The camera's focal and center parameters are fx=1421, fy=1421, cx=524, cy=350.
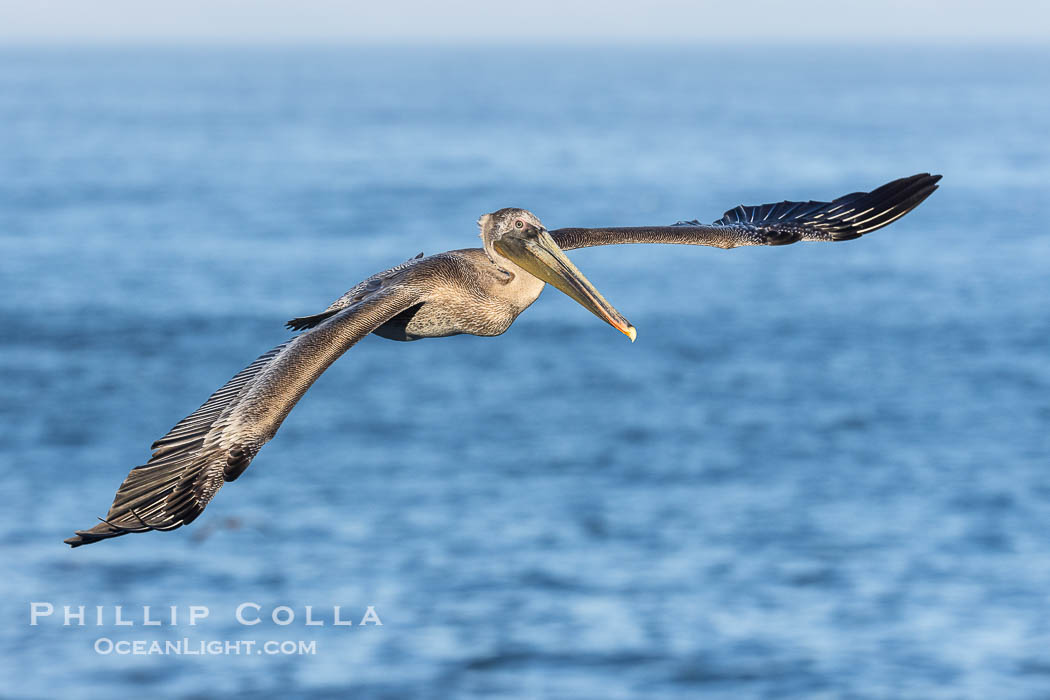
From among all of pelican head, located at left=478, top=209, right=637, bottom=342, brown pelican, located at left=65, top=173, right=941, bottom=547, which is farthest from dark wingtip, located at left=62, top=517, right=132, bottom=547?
pelican head, located at left=478, top=209, right=637, bottom=342

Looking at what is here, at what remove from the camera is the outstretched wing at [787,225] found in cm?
1531

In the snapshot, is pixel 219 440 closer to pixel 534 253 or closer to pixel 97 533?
pixel 97 533

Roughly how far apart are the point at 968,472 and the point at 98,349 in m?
56.1

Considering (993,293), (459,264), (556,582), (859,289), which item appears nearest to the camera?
(459,264)

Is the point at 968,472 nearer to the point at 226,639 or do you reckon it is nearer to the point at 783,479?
the point at 783,479

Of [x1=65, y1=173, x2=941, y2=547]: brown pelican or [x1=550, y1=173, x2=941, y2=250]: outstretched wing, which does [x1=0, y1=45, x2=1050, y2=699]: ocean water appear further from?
[x1=65, y1=173, x2=941, y2=547]: brown pelican

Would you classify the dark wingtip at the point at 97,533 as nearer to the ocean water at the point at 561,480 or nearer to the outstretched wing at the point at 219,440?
the outstretched wing at the point at 219,440

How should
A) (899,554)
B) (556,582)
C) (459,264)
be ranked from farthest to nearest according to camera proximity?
(899,554)
(556,582)
(459,264)

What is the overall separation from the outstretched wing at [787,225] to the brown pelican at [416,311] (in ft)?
0.06

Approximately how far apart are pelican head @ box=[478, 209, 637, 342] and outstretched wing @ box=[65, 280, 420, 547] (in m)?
2.07

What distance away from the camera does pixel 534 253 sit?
43.7ft

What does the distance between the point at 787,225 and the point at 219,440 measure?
848 centimetres

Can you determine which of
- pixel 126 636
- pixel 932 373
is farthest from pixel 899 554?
pixel 126 636

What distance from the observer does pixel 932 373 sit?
96.6m
